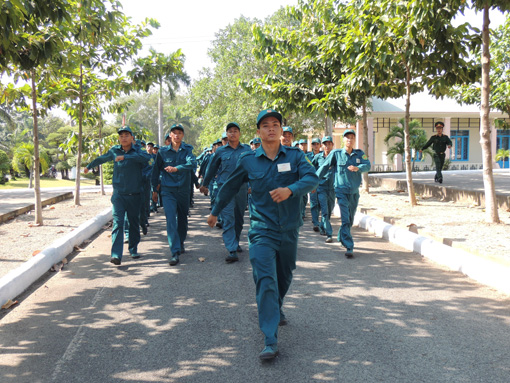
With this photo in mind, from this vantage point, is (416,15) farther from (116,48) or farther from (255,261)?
(116,48)

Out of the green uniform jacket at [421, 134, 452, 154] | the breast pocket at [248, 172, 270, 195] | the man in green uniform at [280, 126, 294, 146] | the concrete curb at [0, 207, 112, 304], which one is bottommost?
the concrete curb at [0, 207, 112, 304]

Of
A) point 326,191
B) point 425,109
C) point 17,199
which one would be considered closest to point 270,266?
point 326,191

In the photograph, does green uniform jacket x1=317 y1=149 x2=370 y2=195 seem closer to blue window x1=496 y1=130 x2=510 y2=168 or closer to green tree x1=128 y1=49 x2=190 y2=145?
green tree x1=128 y1=49 x2=190 y2=145

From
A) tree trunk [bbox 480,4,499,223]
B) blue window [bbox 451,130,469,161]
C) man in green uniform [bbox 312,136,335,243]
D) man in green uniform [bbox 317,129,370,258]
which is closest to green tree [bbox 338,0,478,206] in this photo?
tree trunk [bbox 480,4,499,223]

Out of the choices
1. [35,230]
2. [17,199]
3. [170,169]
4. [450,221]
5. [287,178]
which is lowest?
[35,230]

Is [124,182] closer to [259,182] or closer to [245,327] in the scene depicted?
[245,327]

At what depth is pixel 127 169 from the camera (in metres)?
7.27

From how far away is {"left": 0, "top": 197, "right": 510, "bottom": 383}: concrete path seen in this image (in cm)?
361

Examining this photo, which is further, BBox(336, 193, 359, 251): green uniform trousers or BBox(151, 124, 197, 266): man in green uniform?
BBox(336, 193, 359, 251): green uniform trousers

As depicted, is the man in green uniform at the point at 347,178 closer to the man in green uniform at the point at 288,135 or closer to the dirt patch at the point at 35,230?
the man in green uniform at the point at 288,135

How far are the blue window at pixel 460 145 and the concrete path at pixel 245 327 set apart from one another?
30584mm

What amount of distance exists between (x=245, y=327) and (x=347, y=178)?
377 cm

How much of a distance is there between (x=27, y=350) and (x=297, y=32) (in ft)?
44.0

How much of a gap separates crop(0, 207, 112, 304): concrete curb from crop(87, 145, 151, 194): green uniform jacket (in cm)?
131
